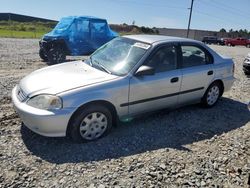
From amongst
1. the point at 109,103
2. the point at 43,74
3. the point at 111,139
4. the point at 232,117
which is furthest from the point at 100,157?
the point at 232,117

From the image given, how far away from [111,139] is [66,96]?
1073 mm

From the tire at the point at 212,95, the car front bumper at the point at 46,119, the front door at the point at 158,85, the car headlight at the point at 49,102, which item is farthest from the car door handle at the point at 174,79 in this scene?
the car headlight at the point at 49,102

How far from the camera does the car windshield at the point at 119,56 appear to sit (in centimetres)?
463

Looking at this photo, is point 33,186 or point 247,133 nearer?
point 33,186

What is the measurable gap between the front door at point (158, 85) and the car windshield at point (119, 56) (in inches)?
8.5

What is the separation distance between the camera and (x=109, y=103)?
4332mm

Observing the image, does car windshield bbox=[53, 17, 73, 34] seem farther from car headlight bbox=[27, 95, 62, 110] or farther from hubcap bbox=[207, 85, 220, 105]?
car headlight bbox=[27, 95, 62, 110]

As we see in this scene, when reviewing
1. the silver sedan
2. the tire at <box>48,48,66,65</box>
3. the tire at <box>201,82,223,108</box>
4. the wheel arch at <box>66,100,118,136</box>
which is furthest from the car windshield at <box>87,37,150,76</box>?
the tire at <box>48,48,66,65</box>

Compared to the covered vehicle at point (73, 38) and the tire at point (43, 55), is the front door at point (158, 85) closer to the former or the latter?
the covered vehicle at point (73, 38)

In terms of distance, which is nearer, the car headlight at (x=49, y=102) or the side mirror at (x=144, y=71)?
the car headlight at (x=49, y=102)

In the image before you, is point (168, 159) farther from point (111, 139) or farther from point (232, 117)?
point (232, 117)

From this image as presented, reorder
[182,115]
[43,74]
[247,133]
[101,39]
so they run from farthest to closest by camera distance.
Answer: [101,39], [182,115], [247,133], [43,74]

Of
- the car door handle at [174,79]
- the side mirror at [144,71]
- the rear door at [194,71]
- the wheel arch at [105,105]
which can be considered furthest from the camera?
the rear door at [194,71]

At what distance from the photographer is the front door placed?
15.1 feet
